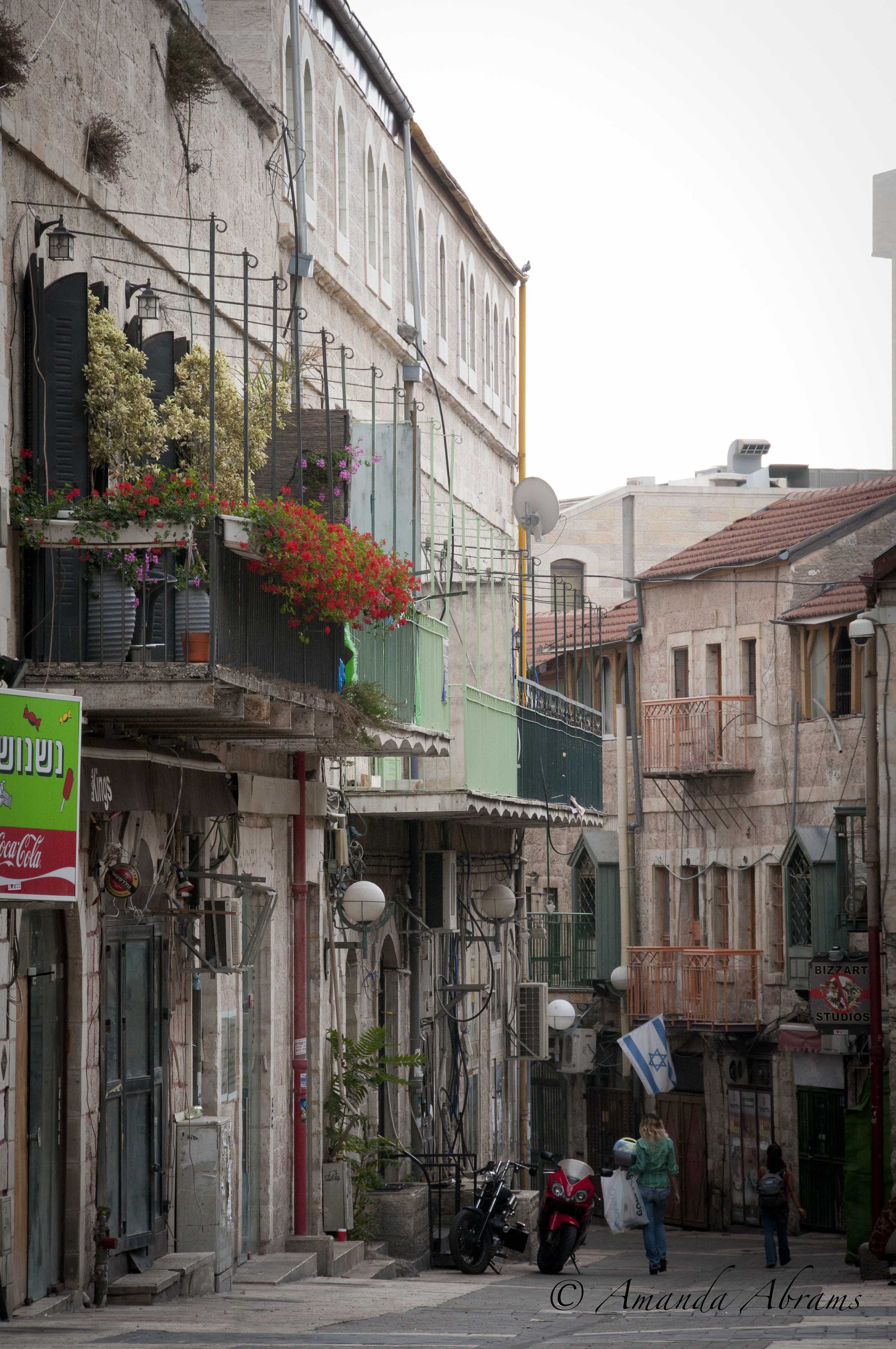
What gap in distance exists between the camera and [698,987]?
1363 inches

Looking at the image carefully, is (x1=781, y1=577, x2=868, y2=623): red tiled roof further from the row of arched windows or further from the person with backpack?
the person with backpack

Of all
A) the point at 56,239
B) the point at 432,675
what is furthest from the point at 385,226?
the point at 56,239

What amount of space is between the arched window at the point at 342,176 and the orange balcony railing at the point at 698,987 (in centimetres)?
1750

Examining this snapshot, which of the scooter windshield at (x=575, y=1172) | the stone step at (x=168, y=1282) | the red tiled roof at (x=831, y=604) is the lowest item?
the scooter windshield at (x=575, y=1172)

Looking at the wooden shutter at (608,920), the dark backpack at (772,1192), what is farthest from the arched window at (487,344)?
the wooden shutter at (608,920)

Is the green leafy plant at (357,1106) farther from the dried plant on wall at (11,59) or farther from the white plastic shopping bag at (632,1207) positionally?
the dried plant on wall at (11,59)

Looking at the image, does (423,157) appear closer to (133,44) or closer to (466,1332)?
(133,44)

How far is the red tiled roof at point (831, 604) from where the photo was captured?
32.8 meters

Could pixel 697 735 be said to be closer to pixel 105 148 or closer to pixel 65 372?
pixel 105 148

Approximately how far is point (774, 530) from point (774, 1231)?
15325mm

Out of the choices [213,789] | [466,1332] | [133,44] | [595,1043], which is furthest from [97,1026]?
[595,1043]

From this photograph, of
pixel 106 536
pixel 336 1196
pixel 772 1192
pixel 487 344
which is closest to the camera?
pixel 106 536

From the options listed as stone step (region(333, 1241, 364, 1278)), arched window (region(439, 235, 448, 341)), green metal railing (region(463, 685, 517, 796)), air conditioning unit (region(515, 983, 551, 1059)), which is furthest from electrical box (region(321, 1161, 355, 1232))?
arched window (region(439, 235, 448, 341))

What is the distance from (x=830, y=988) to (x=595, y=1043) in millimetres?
11639
